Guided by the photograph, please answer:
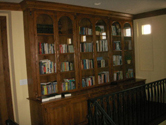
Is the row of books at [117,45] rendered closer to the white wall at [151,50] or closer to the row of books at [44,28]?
the white wall at [151,50]

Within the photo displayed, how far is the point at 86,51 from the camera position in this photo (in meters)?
4.68

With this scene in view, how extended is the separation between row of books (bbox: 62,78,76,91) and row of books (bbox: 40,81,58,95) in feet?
0.74

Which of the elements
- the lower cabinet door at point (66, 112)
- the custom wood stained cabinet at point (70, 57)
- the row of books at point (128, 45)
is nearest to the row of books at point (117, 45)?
the custom wood stained cabinet at point (70, 57)

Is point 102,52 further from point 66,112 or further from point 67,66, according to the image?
point 66,112

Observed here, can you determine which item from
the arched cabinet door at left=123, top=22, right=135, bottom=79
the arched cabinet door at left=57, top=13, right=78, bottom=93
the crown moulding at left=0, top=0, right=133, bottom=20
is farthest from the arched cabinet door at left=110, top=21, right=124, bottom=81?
the arched cabinet door at left=57, top=13, right=78, bottom=93

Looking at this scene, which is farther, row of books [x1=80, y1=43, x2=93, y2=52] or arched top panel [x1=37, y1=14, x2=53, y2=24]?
row of books [x1=80, y1=43, x2=93, y2=52]

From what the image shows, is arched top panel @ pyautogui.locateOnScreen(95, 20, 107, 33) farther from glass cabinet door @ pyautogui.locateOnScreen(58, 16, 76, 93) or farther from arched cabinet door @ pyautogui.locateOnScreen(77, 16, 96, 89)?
glass cabinet door @ pyautogui.locateOnScreen(58, 16, 76, 93)

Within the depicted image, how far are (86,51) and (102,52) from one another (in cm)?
68

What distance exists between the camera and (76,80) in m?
4.41

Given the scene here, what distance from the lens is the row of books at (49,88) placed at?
3.87m

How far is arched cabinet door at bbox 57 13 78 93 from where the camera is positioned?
13.6ft

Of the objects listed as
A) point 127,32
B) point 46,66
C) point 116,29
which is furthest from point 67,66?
point 127,32

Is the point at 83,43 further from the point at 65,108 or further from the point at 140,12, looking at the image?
the point at 140,12

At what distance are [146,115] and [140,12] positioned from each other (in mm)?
3297
